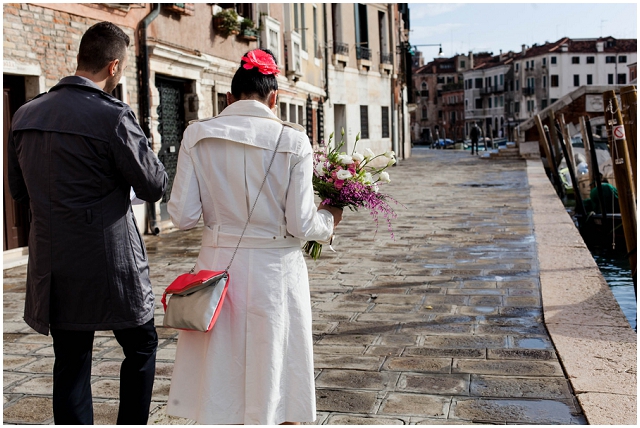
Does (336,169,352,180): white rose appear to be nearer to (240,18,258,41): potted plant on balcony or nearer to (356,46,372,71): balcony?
(240,18,258,41): potted plant on balcony

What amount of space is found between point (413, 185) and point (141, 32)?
10.2m

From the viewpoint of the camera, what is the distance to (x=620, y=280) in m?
11.1

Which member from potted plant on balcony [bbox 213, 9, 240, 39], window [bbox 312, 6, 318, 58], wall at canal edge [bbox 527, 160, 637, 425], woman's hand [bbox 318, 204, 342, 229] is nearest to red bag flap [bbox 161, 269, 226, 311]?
woman's hand [bbox 318, 204, 342, 229]

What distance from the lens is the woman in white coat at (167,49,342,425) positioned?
9.75ft

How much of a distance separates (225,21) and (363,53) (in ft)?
51.0

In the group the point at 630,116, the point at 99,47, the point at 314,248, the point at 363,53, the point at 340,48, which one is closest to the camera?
the point at 99,47

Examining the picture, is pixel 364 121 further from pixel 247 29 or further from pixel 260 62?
pixel 260 62

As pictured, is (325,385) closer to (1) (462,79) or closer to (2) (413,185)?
(2) (413,185)

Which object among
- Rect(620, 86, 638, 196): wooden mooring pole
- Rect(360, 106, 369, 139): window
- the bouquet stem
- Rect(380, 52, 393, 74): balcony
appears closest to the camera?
the bouquet stem

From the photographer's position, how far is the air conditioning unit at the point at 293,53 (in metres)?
19.8

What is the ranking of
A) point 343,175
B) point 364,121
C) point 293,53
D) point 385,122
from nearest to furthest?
point 343,175
point 293,53
point 364,121
point 385,122

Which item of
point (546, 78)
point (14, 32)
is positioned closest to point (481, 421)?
point (14, 32)

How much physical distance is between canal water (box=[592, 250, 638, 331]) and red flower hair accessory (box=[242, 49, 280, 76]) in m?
6.25

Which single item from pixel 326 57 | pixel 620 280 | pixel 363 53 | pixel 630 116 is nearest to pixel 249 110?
pixel 630 116
